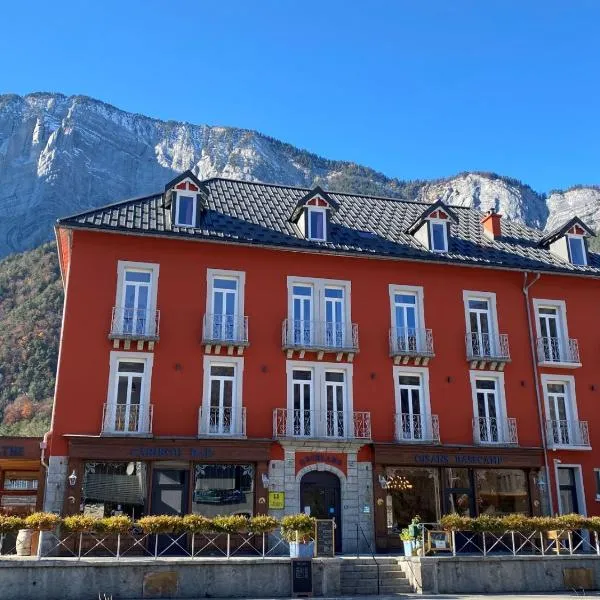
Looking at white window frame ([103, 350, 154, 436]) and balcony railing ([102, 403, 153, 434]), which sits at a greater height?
white window frame ([103, 350, 154, 436])

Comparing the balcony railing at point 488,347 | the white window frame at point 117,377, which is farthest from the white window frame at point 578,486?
the white window frame at point 117,377

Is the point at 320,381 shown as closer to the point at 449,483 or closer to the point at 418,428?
the point at 418,428

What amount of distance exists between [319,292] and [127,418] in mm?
8137

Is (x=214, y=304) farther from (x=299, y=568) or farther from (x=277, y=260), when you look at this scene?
(x=299, y=568)

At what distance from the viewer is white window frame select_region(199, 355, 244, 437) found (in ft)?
74.3

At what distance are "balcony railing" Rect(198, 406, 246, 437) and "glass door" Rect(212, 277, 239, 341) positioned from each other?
244 cm

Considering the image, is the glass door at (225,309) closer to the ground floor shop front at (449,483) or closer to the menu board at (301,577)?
the ground floor shop front at (449,483)

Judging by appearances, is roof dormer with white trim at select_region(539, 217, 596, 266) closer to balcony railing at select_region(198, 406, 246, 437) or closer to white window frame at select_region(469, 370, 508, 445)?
white window frame at select_region(469, 370, 508, 445)

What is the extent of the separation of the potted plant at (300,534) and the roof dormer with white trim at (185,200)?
36.9 ft

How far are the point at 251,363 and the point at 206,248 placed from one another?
449 centimetres

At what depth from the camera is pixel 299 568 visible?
1788 centimetres

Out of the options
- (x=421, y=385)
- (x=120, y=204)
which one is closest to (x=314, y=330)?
(x=421, y=385)

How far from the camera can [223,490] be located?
2233 cm

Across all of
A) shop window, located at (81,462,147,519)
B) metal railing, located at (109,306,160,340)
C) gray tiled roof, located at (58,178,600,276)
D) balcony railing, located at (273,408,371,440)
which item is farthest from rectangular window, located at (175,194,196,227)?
shop window, located at (81,462,147,519)
